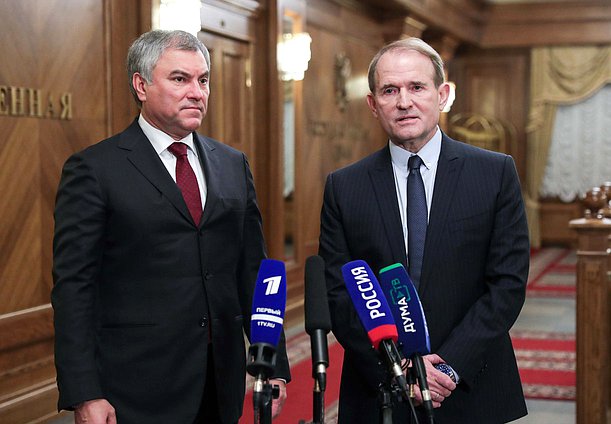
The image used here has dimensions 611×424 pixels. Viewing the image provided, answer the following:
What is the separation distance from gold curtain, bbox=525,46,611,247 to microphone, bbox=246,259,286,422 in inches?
519

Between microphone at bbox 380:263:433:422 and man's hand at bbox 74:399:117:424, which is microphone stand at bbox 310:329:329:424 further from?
man's hand at bbox 74:399:117:424

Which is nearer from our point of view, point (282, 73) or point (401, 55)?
point (401, 55)

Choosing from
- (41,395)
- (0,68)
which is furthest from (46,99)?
(41,395)

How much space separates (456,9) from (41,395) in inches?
374

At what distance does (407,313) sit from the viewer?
1.76m

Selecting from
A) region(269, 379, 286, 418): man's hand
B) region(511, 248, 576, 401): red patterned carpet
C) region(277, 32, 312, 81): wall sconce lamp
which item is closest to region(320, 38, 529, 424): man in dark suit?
region(269, 379, 286, 418): man's hand

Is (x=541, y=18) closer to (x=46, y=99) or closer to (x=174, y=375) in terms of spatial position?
(x=46, y=99)

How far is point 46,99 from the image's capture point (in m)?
4.70

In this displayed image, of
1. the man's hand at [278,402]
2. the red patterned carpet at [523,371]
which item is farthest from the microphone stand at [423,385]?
the red patterned carpet at [523,371]

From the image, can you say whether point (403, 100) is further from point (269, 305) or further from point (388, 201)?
point (269, 305)

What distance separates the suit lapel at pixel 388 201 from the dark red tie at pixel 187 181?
46cm

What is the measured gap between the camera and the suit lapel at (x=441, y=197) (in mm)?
2191

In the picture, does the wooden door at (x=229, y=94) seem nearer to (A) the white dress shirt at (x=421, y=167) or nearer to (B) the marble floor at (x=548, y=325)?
(B) the marble floor at (x=548, y=325)

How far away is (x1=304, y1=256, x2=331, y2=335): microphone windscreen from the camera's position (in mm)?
1517
